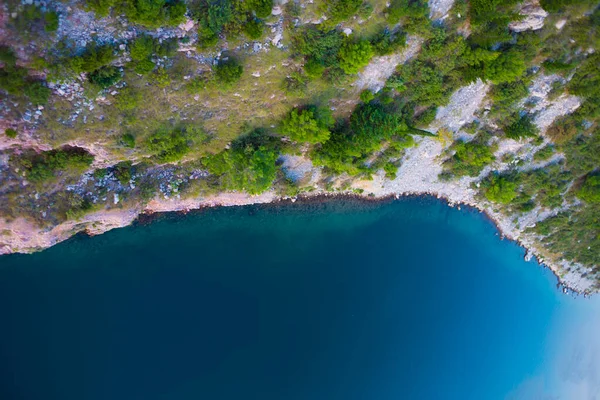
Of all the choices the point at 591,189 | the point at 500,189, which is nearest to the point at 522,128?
the point at 500,189

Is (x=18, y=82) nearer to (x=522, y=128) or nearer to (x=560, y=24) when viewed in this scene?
(x=560, y=24)

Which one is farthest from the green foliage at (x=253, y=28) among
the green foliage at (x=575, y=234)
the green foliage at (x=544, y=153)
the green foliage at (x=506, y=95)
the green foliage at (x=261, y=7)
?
the green foliage at (x=575, y=234)

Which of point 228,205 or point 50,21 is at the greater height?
point 50,21

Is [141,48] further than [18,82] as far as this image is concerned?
Yes

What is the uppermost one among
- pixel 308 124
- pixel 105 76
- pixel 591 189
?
pixel 591 189

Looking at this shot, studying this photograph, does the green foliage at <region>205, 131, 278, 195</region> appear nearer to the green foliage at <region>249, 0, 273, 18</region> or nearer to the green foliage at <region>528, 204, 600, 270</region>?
the green foliage at <region>249, 0, 273, 18</region>

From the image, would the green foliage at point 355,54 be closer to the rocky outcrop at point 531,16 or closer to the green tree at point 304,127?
the green tree at point 304,127

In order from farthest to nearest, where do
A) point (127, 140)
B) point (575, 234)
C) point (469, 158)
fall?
point (575, 234)
point (469, 158)
point (127, 140)
